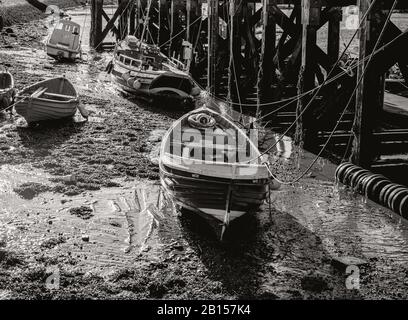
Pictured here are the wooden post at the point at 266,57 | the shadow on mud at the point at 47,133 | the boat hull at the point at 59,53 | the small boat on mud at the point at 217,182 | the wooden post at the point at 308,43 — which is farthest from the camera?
the boat hull at the point at 59,53

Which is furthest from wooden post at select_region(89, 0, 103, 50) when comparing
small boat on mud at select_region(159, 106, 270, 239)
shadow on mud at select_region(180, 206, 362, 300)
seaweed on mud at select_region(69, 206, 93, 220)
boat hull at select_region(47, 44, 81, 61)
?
shadow on mud at select_region(180, 206, 362, 300)

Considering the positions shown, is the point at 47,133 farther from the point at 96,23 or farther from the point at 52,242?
the point at 96,23

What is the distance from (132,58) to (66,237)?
12323mm

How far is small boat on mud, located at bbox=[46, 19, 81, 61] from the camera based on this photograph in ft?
89.8

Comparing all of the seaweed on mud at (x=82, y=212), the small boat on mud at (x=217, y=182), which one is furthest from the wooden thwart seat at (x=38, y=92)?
the small boat on mud at (x=217, y=182)

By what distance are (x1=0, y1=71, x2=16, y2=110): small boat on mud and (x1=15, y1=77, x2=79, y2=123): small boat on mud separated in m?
0.45

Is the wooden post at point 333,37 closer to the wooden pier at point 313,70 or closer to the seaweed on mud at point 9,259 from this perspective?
the wooden pier at point 313,70

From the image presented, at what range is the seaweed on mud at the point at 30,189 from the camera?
10.7 metres

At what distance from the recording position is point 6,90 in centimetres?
1591

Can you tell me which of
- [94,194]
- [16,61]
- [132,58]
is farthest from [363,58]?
[16,61]

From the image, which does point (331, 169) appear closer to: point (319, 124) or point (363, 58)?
point (319, 124)

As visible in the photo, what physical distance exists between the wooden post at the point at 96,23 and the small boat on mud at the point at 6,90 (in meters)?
14.9

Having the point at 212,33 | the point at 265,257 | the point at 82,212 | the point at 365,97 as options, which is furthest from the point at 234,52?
the point at 265,257

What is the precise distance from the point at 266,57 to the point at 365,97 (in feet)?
16.5
